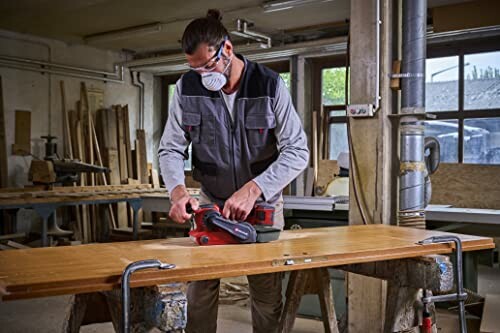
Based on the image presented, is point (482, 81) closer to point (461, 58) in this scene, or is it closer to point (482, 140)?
point (461, 58)

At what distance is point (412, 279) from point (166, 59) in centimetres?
567

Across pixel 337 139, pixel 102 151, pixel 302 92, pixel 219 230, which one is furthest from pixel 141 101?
pixel 219 230

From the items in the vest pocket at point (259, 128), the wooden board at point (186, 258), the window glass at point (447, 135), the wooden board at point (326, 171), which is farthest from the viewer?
the window glass at point (447, 135)

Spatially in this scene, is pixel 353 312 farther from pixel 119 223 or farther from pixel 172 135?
pixel 119 223

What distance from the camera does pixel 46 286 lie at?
3.94 feet

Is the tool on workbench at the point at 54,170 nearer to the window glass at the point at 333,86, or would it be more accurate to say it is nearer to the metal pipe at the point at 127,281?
the window glass at the point at 333,86

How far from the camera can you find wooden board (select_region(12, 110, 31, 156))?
6.48 m

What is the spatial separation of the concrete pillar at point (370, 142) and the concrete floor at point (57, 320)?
0.76 metres

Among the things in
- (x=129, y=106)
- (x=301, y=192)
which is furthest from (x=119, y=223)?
(x=301, y=192)

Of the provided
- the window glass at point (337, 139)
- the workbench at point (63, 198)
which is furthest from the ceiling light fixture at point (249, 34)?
the workbench at point (63, 198)

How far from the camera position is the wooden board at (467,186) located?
478 centimetres

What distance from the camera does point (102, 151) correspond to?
7129 millimetres

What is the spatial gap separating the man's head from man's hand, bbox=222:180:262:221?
392mm

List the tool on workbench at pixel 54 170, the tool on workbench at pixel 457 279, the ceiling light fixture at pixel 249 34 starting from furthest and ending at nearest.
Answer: the ceiling light fixture at pixel 249 34 < the tool on workbench at pixel 54 170 < the tool on workbench at pixel 457 279
